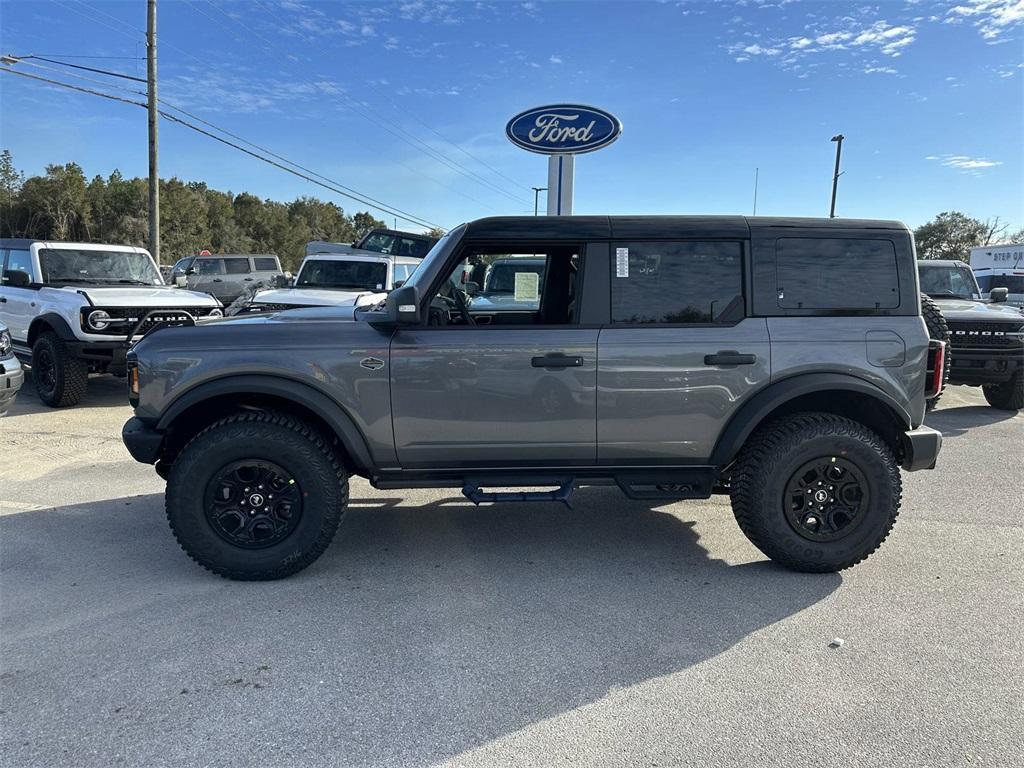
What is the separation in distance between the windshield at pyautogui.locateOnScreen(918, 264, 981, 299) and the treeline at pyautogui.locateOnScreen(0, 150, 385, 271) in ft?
111

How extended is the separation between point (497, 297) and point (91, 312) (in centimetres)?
598

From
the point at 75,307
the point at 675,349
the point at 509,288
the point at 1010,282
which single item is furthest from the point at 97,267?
the point at 1010,282

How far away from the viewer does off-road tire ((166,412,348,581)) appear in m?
3.65

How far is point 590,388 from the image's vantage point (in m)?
3.72

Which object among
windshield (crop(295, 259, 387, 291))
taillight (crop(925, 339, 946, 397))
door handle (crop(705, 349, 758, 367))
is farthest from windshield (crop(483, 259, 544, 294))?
windshield (crop(295, 259, 387, 291))

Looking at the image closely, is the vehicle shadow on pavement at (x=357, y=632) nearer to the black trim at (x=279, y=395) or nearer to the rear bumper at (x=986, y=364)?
the black trim at (x=279, y=395)

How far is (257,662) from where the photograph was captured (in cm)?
298

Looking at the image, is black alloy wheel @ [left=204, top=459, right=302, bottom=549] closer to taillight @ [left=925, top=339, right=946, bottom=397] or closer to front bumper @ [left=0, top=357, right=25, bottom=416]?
front bumper @ [left=0, top=357, right=25, bottom=416]

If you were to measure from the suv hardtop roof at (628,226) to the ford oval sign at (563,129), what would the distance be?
23.1 feet

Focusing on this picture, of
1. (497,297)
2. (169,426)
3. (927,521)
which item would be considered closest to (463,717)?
(169,426)

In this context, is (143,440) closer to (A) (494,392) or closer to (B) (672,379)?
(A) (494,392)

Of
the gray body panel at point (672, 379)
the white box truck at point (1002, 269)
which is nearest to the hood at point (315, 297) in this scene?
the gray body panel at point (672, 379)

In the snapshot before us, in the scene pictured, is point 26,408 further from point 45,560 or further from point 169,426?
point 169,426

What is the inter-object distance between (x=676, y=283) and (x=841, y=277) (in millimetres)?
915
